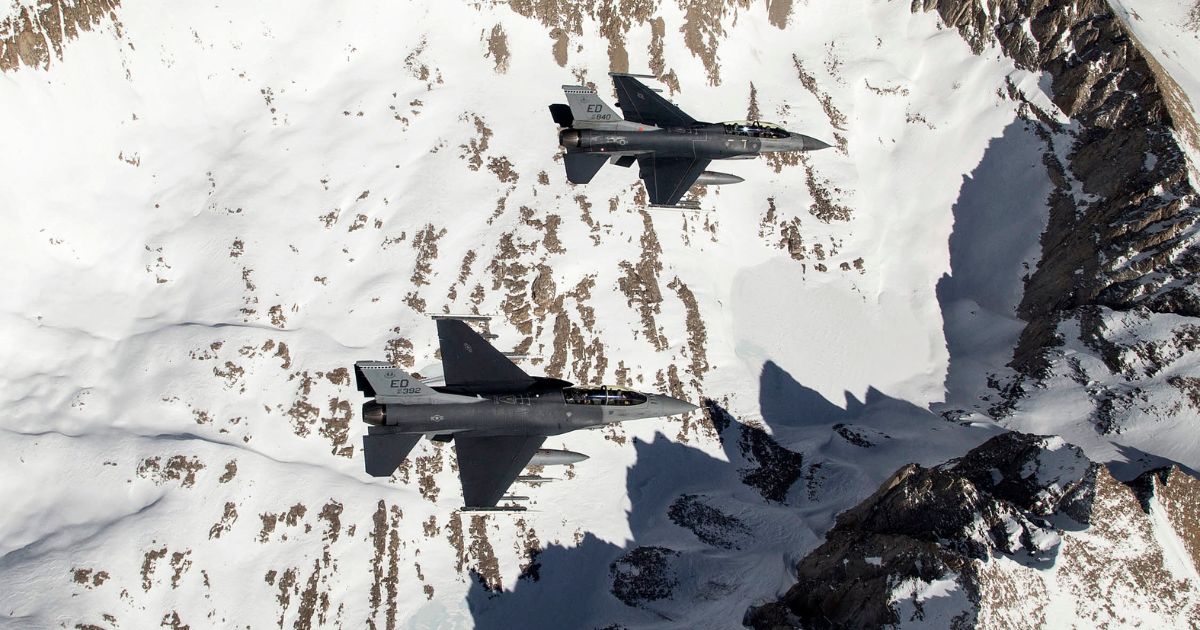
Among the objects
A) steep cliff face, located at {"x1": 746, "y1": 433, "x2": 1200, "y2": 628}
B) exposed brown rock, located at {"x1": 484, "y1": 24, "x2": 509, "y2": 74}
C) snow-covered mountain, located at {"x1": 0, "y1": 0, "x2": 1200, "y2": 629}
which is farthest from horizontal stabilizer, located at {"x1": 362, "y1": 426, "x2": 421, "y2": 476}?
exposed brown rock, located at {"x1": 484, "y1": 24, "x2": 509, "y2": 74}

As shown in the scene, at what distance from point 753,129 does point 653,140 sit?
8473 millimetres

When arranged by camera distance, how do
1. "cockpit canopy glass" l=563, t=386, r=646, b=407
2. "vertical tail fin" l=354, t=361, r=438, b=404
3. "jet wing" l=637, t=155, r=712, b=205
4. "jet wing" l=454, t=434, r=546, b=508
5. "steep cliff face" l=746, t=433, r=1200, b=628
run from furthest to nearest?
"jet wing" l=637, t=155, r=712, b=205, "cockpit canopy glass" l=563, t=386, r=646, b=407, "jet wing" l=454, t=434, r=546, b=508, "vertical tail fin" l=354, t=361, r=438, b=404, "steep cliff face" l=746, t=433, r=1200, b=628

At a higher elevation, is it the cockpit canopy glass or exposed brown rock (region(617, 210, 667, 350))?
exposed brown rock (region(617, 210, 667, 350))

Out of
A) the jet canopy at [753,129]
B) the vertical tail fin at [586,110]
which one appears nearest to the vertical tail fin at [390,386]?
the vertical tail fin at [586,110]

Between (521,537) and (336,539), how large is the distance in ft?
50.9

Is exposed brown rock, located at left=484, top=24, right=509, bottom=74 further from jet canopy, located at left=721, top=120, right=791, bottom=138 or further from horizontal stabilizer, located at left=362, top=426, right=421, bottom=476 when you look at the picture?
horizontal stabilizer, located at left=362, top=426, right=421, bottom=476

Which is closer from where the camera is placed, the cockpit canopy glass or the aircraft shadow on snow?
the cockpit canopy glass

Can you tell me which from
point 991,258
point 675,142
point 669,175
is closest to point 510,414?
point 669,175

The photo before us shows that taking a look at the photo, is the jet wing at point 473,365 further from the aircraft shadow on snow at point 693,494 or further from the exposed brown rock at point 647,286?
the exposed brown rock at point 647,286

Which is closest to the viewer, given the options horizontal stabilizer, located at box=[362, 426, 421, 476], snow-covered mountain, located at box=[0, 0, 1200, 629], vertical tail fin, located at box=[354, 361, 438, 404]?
horizontal stabilizer, located at box=[362, 426, 421, 476]

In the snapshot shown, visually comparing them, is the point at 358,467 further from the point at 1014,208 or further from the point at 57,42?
the point at 1014,208

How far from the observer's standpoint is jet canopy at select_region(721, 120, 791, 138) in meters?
73.1

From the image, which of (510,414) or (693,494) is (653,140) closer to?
(510,414)

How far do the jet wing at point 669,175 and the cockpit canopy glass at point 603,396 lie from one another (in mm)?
18013
